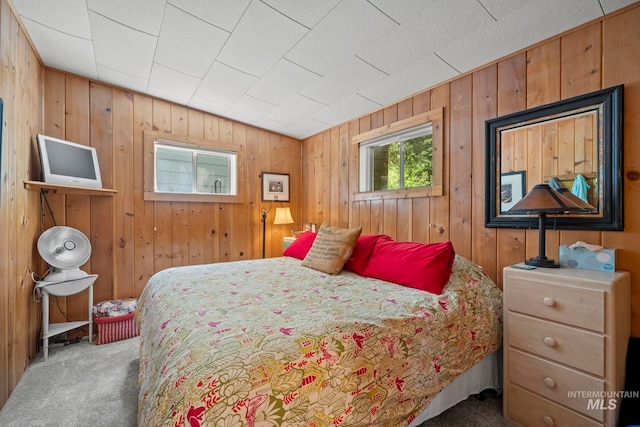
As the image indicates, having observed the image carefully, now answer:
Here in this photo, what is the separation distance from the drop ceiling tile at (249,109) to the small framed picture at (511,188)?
2.34m

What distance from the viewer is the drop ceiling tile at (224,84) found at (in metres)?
2.44

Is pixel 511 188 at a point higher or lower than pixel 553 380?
higher

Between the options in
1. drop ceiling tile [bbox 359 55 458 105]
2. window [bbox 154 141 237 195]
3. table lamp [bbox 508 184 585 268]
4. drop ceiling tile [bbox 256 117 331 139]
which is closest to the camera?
table lamp [bbox 508 184 585 268]

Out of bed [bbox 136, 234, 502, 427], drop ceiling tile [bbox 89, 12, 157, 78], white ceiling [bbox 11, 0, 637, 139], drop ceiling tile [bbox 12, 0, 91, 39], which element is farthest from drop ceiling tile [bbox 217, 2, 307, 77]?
bed [bbox 136, 234, 502, 427]

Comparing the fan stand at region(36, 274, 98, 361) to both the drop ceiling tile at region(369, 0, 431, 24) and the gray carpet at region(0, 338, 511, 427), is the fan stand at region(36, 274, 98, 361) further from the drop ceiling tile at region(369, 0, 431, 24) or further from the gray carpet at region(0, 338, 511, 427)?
the drop ceiling tile at region(369, 0, 431, 24)

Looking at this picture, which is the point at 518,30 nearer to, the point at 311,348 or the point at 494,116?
the point at 494,116

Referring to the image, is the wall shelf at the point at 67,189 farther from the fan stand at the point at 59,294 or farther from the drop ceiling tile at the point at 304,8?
the drop ceiling tile at the point at 304,8

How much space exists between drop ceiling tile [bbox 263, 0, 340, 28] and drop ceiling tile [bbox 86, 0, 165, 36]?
0.73 meters

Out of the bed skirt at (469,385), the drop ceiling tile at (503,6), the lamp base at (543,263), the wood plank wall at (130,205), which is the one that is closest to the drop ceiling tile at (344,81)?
the drop ceiling tile at (503,6)

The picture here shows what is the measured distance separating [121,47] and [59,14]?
14.8 inches

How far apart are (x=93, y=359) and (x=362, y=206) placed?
2791mm

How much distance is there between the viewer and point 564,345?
1.36 metres

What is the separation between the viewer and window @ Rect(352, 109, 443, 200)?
2426mm

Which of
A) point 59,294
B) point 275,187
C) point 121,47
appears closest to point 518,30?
point 121,47
